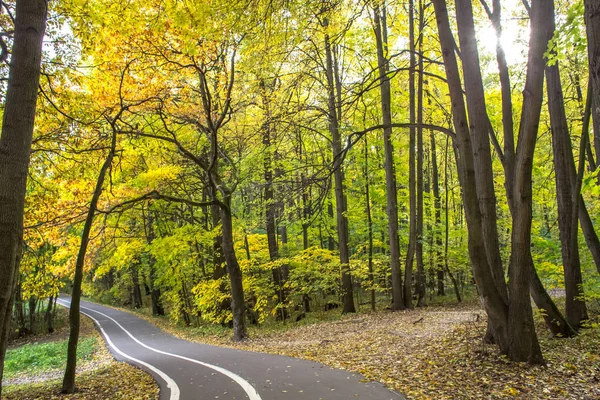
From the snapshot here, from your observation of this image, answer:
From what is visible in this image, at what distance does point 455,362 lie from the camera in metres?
6.61

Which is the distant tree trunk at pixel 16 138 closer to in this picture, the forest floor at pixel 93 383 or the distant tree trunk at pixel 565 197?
the forest floor at pixel 93 383

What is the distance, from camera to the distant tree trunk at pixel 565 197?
8.33 m

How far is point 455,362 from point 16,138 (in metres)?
7.35

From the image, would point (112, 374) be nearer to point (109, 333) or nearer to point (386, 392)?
point (386, 392)

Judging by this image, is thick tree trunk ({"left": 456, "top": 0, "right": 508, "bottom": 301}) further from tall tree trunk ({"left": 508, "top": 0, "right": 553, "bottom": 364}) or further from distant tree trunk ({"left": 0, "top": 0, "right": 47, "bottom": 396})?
distant tree trunk ({"left": 0, "top": 0, "right": 47, "bottom": 396})

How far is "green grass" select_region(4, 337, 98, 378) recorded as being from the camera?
16406mm

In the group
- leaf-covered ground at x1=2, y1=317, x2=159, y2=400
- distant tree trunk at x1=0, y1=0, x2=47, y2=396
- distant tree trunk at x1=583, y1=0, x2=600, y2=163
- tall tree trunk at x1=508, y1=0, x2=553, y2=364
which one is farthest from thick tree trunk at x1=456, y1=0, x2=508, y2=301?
leaf-covered ground at x1=2, y1=317, x2=159, y2=400

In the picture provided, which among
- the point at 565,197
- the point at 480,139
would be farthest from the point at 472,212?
the point at 565,197

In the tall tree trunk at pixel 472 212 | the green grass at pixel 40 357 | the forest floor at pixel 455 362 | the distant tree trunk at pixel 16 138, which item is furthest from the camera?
the green grass at pixel 40 357

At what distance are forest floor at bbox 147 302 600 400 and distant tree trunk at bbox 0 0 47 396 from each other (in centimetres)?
513

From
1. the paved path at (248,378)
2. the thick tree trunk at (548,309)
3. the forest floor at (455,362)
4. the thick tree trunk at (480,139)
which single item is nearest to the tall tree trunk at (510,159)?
the thick tree trunk at (548,309)

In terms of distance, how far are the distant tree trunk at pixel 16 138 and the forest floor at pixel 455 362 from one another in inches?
202

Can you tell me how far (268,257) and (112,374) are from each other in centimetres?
877

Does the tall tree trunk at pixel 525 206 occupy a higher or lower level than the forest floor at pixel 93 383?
higher
